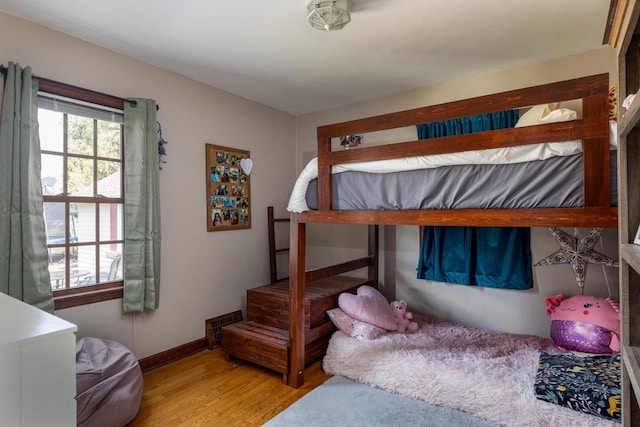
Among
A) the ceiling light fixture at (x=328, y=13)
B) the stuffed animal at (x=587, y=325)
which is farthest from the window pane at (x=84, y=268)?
the stuffed animal at (x=587, y=325)

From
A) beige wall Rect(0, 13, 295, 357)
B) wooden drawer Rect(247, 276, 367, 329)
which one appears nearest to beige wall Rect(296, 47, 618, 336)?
wooden drawer Rect(247, 276, 367, 329)

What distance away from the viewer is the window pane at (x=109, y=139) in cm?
236

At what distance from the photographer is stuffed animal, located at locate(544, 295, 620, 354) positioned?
6.81 ft

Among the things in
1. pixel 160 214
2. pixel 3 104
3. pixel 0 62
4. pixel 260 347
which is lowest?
pixel 260 347

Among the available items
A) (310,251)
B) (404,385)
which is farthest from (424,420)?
(310,251)

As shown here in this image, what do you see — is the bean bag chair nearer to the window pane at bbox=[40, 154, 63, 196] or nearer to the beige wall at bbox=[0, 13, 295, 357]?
the beige wall at bbox=[0, 13, 295, 357]

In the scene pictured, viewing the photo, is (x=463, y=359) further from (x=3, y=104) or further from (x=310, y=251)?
(x=3, y=104)

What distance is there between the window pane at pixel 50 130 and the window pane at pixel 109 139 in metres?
Answer: 0.24

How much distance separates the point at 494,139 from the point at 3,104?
264 cm

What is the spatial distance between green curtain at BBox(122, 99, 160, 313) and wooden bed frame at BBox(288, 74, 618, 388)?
110 cm

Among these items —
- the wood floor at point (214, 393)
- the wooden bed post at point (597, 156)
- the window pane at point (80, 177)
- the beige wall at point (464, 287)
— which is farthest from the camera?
the beige wall at point (464, 287)

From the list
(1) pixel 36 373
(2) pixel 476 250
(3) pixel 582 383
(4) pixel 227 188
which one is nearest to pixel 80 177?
(4) pixel 227 188

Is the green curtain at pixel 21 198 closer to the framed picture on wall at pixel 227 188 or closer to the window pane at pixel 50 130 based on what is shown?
the window pane at pixel 50 130

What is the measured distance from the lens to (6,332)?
85 cm
